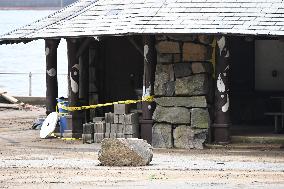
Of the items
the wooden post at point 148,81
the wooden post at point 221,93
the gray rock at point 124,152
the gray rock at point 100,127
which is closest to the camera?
the gray rock at point 124,152

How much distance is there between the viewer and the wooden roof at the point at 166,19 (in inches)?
837

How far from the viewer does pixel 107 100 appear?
80.6 ft

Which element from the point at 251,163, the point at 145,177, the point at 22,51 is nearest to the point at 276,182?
the point at 145,177

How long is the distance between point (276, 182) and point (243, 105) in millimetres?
9504

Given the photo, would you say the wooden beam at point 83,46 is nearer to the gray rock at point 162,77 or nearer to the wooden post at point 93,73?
the wooden post at point 93,73

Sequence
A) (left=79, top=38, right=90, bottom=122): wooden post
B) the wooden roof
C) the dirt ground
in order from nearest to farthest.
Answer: the dirt ground, the wooden roof, (left=79, top=38, right=90, bottom=122): wooden post

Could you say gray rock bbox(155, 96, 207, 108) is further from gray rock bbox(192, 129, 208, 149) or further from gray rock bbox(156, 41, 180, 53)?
gray rock bbox(156, 41, 180, 53)

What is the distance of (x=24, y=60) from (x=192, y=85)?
5128cm

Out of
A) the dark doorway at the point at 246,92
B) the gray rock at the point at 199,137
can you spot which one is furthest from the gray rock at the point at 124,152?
the dark doorway at the point at 246,92

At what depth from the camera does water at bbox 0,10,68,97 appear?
58281mm

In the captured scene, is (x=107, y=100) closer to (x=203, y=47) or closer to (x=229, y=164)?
(x=203, y=47)

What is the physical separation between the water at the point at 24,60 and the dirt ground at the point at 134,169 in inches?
1181

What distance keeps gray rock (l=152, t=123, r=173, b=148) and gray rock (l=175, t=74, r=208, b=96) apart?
762mm

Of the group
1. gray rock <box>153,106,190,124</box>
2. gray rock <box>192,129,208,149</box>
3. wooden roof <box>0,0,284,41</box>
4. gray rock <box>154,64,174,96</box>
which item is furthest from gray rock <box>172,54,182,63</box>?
gray rock <box>192,129,208,149</box>
